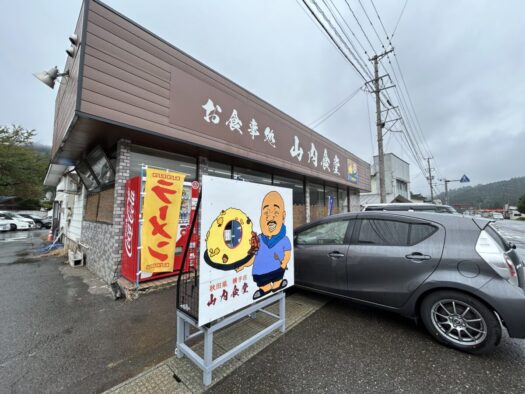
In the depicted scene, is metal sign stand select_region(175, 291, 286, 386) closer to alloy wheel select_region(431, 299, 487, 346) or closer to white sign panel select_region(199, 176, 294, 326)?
white sign panel select_region(199, 176, 294, 326)

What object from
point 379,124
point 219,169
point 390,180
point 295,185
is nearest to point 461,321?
point 219,169

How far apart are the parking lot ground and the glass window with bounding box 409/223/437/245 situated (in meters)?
1.17

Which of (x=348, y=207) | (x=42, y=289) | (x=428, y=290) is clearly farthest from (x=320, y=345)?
(x=348, y=207)

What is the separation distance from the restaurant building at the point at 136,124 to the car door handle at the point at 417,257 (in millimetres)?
4147

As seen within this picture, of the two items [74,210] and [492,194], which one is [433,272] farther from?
[492,194]

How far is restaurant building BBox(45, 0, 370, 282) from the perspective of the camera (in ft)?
11.9

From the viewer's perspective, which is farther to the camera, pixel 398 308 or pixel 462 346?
pixel 398 308

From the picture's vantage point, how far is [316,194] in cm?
1073

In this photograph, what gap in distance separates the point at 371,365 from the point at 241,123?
5416 mm

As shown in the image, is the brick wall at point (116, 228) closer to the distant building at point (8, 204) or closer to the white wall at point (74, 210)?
the white wall at point (74, 210)

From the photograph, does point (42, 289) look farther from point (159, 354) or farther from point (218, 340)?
point (218, 340)

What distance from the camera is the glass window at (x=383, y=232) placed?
2977mm

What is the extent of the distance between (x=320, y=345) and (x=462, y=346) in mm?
1509

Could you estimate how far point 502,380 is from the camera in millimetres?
2061
